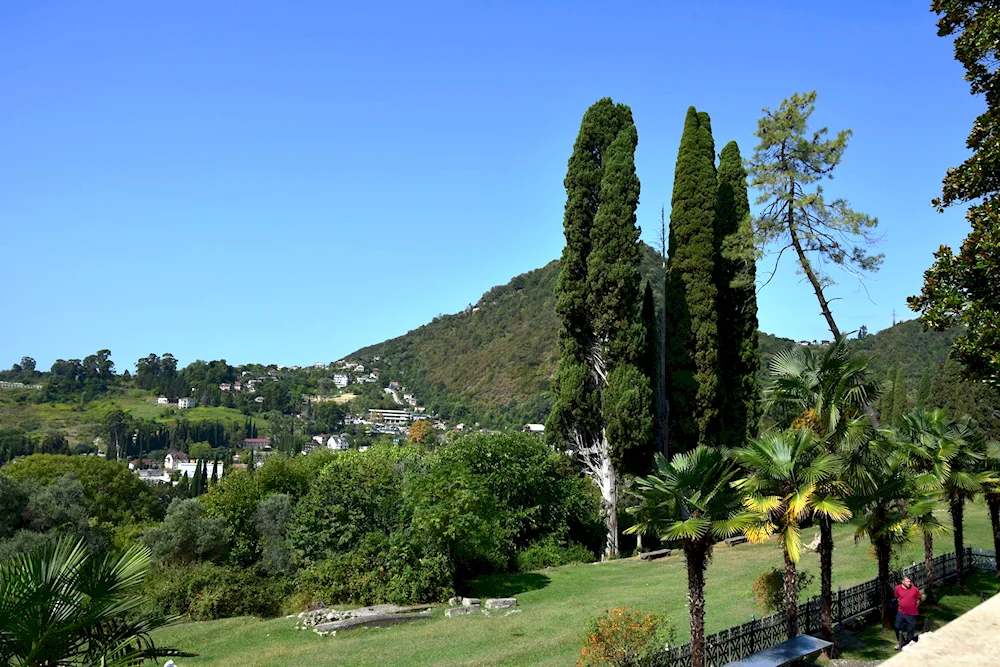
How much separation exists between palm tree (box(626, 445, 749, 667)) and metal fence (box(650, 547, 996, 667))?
54 centimetres

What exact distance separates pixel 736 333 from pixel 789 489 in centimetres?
2129

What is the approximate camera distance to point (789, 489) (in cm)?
1285

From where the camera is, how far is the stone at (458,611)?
18.7 metres

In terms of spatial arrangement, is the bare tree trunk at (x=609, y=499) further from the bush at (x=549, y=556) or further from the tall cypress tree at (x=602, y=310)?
the bush at (x=549, y=556)

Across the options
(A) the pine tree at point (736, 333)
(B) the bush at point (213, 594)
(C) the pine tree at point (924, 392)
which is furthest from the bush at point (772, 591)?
(C) the pine tree at point (924, 392)

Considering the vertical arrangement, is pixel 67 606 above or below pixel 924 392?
below

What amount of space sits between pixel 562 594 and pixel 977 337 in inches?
522

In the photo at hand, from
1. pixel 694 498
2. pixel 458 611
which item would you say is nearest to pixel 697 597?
pixel 694 498

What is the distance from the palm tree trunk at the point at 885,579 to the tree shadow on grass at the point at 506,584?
32.1 ft

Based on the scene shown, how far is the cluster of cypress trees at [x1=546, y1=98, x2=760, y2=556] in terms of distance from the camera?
28.5m

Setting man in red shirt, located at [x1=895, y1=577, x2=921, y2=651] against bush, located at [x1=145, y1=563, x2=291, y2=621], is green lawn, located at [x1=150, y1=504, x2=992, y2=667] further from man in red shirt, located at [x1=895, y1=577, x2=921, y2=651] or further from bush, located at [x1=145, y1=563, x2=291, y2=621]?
man in red shirt, located at [x1=895, y1=577, x2=921, y2=651]

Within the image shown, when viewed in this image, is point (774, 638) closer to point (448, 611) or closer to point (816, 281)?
point (448, 611)

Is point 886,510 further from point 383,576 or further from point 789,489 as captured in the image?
point 383,576

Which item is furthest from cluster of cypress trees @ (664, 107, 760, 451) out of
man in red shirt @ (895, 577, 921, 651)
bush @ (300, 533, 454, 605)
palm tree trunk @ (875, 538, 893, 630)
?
man in red shirt @ (895, 577, 921, 651)
